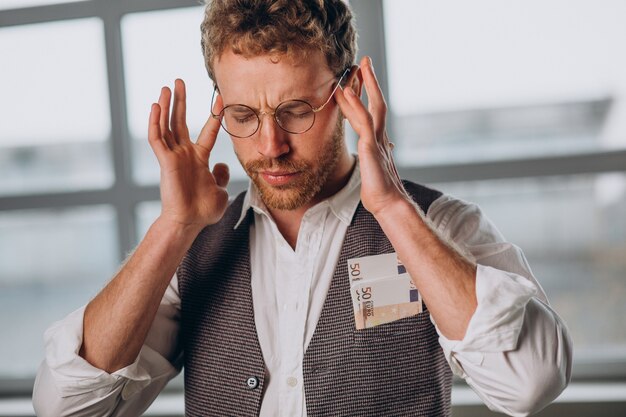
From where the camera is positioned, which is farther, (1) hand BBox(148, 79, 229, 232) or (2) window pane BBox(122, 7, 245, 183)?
(2) window pane BBox(122, 7, 245, 183)

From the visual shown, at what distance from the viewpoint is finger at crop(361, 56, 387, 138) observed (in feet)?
5.43

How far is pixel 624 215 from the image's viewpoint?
2955 mm

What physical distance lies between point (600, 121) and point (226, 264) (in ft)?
6.14

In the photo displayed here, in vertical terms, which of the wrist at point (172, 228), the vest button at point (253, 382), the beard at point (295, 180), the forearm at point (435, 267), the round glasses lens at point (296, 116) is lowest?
the vest button at point (253, 382)

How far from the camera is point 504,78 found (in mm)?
3027

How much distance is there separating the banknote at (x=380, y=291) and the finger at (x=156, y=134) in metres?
0.55

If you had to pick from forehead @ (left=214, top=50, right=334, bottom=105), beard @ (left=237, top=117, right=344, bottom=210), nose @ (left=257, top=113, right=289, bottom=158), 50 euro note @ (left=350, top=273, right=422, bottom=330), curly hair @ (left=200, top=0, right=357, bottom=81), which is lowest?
50 euro note @ (left=350, top=273, right=422, bottom=330)

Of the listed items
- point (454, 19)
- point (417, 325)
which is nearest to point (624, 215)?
point (454, 19)

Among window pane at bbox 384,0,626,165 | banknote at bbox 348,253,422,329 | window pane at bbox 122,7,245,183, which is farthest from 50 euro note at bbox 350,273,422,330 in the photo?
window pane at bbox 122,7,245,183

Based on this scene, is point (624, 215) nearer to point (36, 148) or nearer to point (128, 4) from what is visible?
point (128, 4)

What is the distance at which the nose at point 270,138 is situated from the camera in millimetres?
1707

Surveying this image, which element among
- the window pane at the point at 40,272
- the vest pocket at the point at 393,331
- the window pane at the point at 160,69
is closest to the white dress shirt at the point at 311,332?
the vest pocket at the point at 393,331

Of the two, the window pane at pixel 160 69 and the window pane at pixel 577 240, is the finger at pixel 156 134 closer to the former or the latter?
the window pane at pixel 160 69

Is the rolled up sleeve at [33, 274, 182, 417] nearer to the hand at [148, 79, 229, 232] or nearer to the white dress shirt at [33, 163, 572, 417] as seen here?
the white dress shirt at [33, 163, 572, 417]
